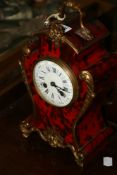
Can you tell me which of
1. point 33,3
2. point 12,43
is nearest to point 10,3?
point 33,3

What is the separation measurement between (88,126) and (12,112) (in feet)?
1.03

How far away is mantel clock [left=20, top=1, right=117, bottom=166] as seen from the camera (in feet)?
2.87

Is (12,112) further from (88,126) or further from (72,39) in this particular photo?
(72,39)

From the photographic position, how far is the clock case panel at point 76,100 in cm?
88

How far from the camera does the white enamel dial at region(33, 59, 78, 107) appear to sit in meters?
0.89

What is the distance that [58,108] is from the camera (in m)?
0.97

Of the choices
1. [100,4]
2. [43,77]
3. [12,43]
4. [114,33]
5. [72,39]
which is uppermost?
[72,39]

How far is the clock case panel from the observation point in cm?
88

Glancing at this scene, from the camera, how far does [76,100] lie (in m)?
0.90

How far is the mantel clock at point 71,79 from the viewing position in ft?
2.87

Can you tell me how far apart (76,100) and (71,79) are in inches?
2.5

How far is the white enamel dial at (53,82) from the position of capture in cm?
89

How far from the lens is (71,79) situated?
875 mm

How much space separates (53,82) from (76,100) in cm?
8
